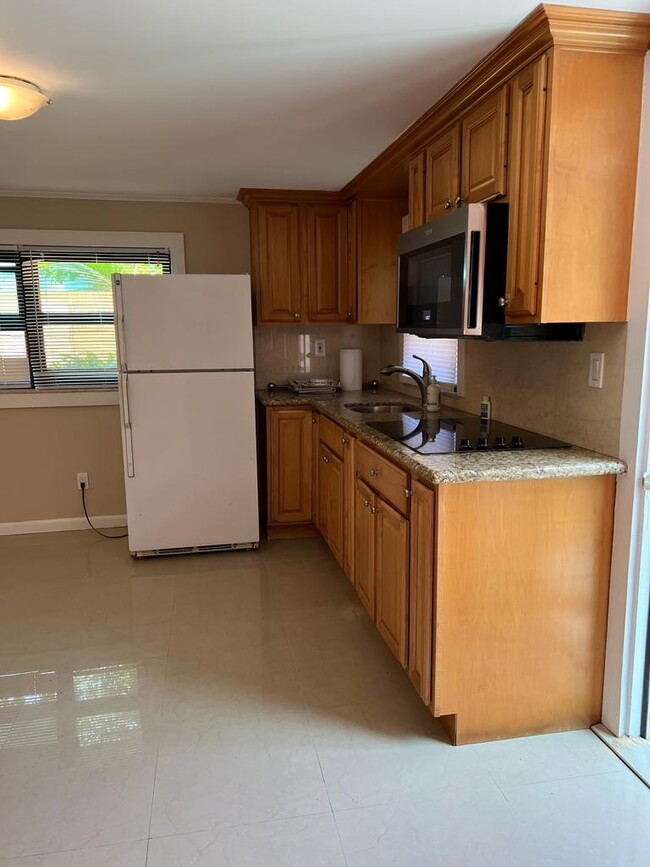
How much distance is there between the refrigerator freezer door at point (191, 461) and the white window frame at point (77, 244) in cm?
78

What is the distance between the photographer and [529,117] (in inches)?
71.0

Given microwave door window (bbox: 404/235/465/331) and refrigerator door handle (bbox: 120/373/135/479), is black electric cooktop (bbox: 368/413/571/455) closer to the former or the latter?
microwave door window (bbox: 404/235/465/331)

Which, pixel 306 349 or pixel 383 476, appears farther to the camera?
pixel 306 349

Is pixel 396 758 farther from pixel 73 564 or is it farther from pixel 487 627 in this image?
pixel 73 564

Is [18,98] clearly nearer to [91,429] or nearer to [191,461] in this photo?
[191,461]

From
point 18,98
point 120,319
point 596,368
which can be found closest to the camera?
point 596,368

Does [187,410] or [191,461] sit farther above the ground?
[187,410]

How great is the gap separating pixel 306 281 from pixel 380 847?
125 inches

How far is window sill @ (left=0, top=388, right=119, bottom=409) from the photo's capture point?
396 centimetres

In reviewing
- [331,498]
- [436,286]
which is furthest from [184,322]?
[436,286]

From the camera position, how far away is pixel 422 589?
1.93 meters

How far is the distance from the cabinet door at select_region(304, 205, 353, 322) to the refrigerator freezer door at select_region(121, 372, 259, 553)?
837mm

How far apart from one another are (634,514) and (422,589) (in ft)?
2.24

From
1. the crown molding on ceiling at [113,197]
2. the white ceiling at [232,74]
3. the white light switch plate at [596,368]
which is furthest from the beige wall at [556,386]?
the crown molding on ceiling at [113,197]
